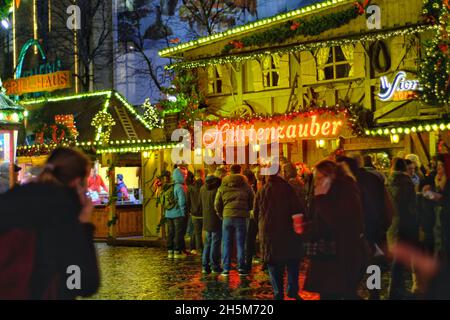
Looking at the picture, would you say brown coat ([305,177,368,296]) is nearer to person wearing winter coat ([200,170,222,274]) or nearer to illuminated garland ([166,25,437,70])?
person wearing winter coat ([200,170,222,274])

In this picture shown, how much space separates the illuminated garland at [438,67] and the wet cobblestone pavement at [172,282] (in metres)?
5.06

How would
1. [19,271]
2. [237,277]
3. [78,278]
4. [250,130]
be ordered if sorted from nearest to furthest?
[19,271] → [78,278] → [237,277] → [250,130]

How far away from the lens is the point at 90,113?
98.9 ft

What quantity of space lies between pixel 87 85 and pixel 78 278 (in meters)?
36.8

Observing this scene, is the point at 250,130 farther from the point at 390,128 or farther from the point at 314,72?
the point at 390,128

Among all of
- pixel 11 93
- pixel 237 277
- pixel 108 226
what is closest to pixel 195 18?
pixel 11 93

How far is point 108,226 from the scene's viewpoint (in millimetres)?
Result: 22844

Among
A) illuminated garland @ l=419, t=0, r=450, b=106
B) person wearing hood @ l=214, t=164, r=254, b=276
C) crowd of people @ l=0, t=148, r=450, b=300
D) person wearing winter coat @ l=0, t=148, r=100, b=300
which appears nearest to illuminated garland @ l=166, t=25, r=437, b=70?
illuminated garland @ l=419, t=0, r=450, b=106

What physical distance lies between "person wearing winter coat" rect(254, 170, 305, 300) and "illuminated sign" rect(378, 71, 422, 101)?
27.5 ft

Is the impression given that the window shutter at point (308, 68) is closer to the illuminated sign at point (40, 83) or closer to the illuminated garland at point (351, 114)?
the illuminated garland at point (351, 114)

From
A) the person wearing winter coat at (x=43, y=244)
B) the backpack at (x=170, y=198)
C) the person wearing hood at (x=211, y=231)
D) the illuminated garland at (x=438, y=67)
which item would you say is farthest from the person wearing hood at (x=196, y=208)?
the person wearing winter coat at (x=43, y=244)

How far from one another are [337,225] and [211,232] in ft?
22.8

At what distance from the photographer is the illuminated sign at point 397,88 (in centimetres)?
1808
